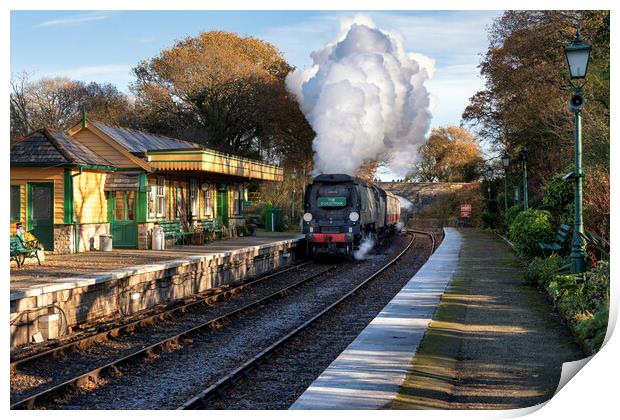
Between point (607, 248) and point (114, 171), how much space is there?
1538 centimetres

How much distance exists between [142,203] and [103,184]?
1338 mm

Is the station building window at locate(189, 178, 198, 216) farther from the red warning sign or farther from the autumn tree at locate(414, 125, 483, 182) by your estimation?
the autumn tree at locate(414, 125, 483, 182)

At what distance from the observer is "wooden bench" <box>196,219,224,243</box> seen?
85.7ft

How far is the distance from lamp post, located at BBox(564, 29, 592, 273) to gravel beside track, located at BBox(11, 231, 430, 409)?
4.90 meters

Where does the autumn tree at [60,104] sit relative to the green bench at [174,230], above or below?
above

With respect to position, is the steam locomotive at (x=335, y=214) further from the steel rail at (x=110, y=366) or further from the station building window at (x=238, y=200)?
Answer: the steel rail at (x=110, y=366)

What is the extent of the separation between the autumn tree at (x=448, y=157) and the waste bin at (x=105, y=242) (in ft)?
117

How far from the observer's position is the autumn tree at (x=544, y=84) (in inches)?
678

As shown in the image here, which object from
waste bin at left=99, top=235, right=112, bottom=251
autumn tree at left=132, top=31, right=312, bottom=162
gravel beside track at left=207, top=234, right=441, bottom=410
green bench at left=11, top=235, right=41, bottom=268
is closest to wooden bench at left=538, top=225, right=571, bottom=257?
gravel beside track at left=207, top=234, right=441, bottom=410

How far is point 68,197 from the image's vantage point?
20.0m

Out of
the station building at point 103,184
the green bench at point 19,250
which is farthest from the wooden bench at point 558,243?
the green bench at point 19,250

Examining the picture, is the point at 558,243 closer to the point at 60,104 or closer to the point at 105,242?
the point at 105,242

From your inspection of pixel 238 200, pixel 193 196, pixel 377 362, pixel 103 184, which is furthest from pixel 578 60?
pixel 238 200
